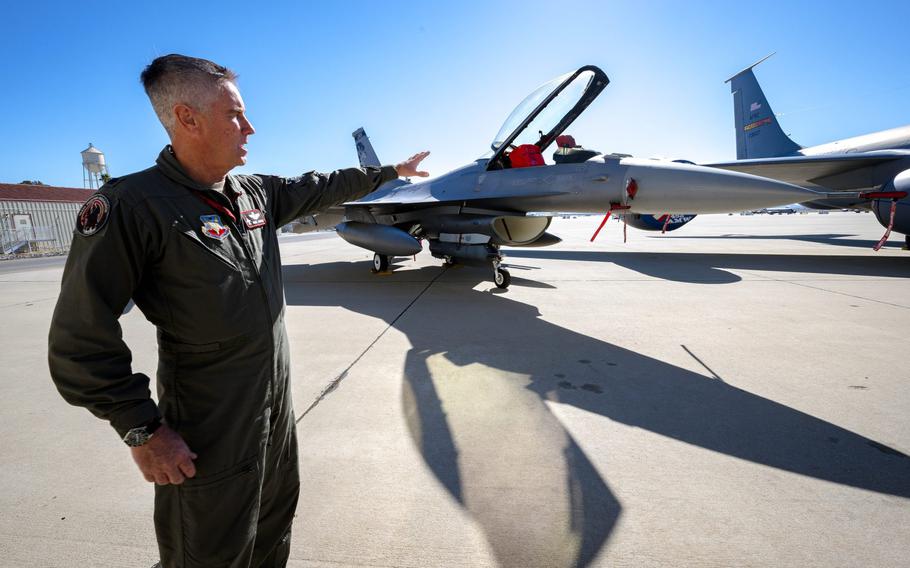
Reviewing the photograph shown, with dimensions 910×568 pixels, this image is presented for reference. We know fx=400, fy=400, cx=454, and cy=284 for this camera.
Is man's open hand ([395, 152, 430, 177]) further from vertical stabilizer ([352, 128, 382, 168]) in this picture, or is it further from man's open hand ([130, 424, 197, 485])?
vertical stabilizer ([352, 128, 382, 168])

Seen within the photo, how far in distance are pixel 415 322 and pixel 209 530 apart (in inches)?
147

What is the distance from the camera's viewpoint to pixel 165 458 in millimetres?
1124

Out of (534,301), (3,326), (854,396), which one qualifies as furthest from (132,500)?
(3,326)

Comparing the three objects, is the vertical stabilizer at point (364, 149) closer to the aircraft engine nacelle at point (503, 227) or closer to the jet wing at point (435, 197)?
the jet wing at point (435, 197)

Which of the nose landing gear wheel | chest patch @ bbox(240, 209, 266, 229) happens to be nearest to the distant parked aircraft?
the nose landing gear wheel

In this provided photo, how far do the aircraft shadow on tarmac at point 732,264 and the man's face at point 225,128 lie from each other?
798cm

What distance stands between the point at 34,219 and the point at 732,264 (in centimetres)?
3335

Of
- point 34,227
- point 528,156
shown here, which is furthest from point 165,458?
point 34,227

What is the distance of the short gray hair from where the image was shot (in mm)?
1262

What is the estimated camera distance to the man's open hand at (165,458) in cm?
110

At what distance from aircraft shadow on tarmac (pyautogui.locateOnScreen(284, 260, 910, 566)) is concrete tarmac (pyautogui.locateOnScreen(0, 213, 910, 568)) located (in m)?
0.01

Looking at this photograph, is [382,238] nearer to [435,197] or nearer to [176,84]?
[435,197]

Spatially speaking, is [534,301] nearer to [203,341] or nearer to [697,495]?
[697,495]

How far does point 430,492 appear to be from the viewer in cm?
196
